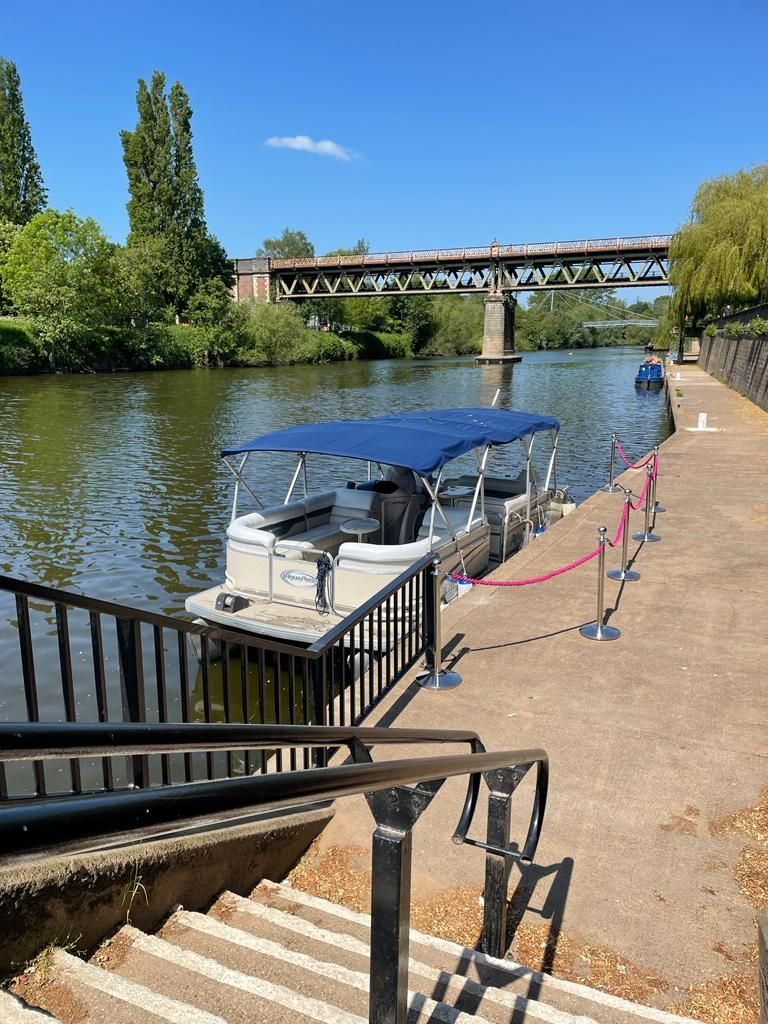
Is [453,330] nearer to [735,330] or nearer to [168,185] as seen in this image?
[168,185]

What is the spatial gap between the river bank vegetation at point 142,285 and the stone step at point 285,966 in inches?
2168

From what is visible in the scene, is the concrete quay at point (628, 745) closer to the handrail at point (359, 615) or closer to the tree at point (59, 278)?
the handrail at point (359, 615)

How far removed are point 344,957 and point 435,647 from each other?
3.48m

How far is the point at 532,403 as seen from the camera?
45219 mm

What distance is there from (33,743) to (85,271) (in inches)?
2414

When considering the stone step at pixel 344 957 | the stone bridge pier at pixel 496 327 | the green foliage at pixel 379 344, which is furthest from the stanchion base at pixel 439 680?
the green foliage at pixel 379 344

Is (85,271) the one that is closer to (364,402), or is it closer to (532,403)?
(364,402)

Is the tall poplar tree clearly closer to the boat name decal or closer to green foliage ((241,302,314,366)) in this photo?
green foliage ((241,302,314,366))

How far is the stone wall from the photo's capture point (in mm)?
29641

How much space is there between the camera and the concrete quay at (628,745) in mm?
3926

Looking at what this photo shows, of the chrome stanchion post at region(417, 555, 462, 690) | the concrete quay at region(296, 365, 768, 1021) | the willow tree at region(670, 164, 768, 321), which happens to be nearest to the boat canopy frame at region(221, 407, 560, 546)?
the concrete quay at region(296, 365, 768, 1021)

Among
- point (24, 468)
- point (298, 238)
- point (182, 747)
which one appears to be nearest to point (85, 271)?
point (24, 468)

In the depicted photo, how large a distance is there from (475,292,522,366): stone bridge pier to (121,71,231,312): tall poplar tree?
2871 cm

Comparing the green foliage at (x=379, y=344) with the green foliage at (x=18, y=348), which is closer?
the green foliage at (x=18, y=348)
